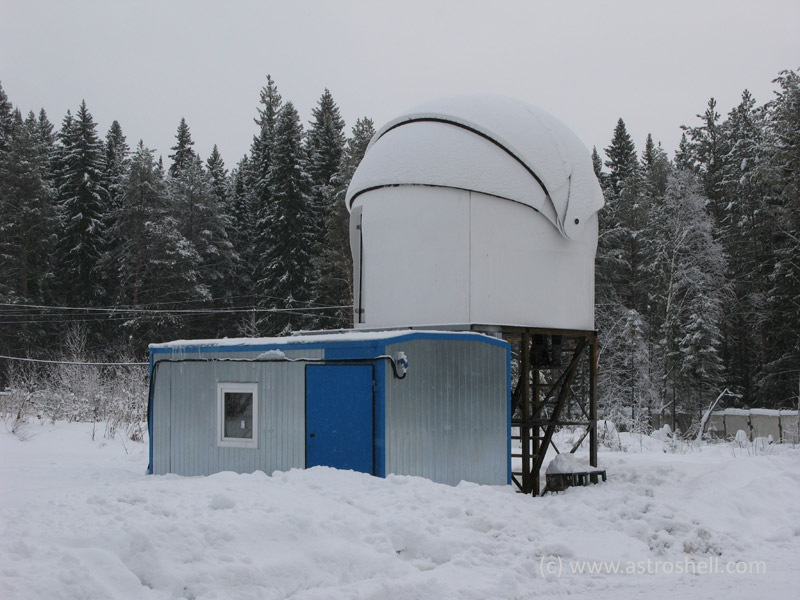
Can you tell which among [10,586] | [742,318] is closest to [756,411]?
[742,318]

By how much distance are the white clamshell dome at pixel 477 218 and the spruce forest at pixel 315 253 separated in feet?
69.4

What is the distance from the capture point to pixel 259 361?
38.6 ft

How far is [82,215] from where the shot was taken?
146 feet

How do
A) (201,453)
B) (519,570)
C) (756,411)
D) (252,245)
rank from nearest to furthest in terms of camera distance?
(519,570)
(201,453)
(756,411)
(252,245)

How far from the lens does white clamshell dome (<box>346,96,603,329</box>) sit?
12.7 meters

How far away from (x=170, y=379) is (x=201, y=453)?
4.62 feet

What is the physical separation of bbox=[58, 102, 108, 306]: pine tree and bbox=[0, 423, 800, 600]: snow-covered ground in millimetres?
35378

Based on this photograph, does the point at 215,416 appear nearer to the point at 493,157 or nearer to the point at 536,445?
the point at 536,445

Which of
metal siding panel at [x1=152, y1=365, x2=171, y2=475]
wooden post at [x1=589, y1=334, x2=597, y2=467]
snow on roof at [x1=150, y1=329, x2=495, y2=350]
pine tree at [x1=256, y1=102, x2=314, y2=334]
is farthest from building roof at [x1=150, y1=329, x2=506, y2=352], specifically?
pine tree at [x1=256, y1=102, x2=314, y2=334]

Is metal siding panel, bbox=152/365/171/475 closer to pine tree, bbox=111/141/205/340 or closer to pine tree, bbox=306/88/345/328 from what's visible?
pine tree, bbox=306/88/345/328

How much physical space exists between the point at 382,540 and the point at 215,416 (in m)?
5.74

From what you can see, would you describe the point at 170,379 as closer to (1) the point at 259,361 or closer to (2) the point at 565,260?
(1) the point at 259,361

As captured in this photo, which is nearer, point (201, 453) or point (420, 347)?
point (420, 347)

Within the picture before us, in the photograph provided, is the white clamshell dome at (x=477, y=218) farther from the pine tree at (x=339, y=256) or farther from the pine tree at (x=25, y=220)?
the pine tree at (x=25, y=220)
